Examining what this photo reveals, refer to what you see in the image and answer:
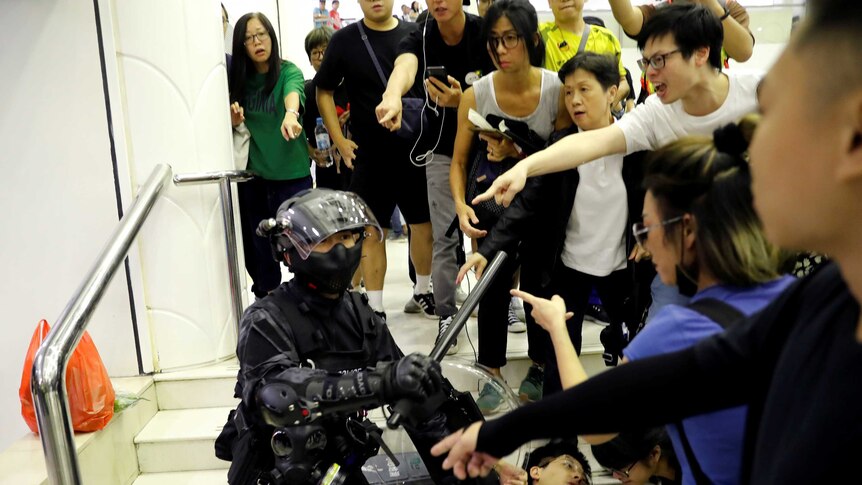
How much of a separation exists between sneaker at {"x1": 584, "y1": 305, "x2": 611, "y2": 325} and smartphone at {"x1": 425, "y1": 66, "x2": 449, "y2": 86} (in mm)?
1426

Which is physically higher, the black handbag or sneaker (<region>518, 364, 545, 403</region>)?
the black handbag

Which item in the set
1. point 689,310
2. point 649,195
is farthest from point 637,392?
point 649,195

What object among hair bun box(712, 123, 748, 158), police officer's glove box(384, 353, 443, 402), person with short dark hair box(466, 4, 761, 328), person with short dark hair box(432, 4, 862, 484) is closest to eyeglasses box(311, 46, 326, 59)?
person with short dark hair box(466, 4, 761, 328)

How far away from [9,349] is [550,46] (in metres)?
2.77

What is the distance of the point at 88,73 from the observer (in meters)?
2.90

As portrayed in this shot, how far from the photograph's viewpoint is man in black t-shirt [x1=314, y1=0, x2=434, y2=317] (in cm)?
332

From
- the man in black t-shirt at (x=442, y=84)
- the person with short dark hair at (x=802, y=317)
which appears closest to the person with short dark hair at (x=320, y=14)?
the man in black t-shirt at (x=442, y=84)

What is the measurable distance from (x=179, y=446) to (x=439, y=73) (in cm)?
192

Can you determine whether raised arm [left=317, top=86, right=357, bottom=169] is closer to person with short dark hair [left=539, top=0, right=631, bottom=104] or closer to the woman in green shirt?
the woman in green shirt

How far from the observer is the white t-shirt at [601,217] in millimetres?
2520

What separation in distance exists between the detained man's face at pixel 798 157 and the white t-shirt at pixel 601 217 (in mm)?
1908

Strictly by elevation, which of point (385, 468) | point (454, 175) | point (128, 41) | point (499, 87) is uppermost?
point (128, 41)

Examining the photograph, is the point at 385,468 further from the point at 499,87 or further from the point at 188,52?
the point at 188,52

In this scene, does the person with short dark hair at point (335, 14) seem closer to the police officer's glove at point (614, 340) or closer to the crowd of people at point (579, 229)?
the crowd of people at point (579, 229)
